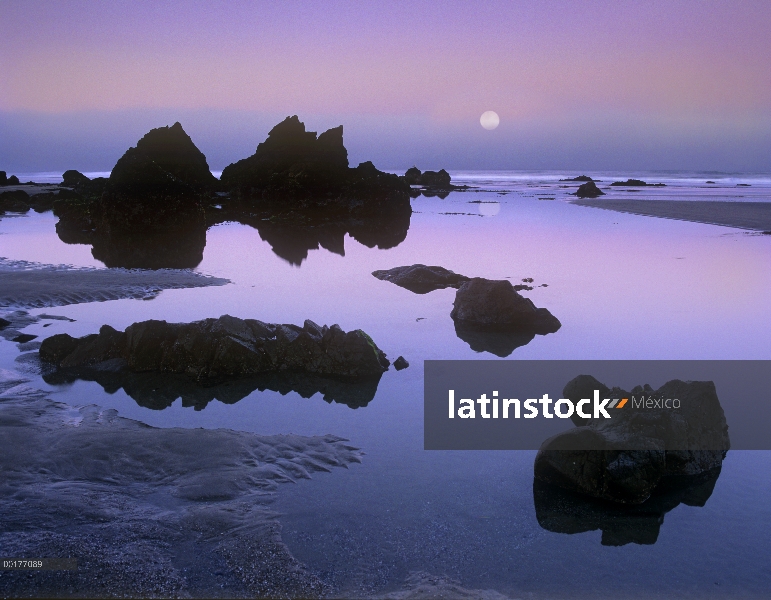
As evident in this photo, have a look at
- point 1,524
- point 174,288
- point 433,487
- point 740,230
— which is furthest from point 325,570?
point 740,230

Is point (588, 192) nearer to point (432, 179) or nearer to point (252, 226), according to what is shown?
point (432, 179)

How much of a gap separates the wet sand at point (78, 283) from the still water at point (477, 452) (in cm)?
109

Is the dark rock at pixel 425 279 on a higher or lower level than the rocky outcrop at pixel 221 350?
higher

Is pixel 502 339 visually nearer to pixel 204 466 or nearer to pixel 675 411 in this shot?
pixel 675 411

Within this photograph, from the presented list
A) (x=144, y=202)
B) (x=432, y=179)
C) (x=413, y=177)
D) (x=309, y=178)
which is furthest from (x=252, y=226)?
(x=413, y=177)

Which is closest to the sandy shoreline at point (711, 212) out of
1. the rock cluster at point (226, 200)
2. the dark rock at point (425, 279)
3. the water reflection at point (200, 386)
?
the rock cluster at point (226, 200)

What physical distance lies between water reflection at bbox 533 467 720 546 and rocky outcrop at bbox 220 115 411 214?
4529 centimetres

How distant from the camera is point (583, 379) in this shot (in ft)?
34.2

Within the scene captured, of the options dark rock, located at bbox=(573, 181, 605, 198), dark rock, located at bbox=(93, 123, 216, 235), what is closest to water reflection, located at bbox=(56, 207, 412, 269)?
dark rock, located at bbox=(93, 123, 216, 235)

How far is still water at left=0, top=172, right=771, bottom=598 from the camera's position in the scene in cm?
650

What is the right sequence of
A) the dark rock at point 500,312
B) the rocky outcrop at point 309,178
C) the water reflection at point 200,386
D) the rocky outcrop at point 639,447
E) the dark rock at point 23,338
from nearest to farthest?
the rocky outcrop at point 639,447, the water reflection at point 200,386, the dark rock at point 23,338, the dark rock at point 500,312, the rocky outcrop at point 309,178

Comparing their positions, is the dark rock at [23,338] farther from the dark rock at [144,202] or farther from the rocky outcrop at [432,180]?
the rocky outcrop at [432,180]

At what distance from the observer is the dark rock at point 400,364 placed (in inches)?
502

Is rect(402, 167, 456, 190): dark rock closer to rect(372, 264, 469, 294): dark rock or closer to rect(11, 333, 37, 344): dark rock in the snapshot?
rect(372, 264, 469, 294): dark rock
